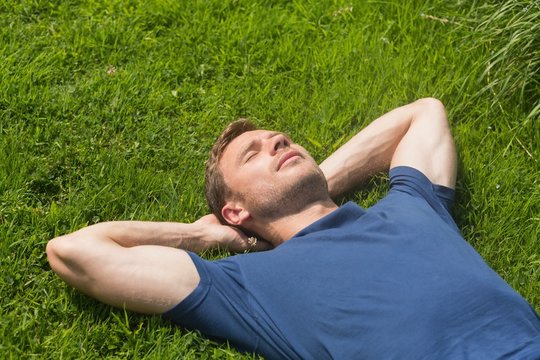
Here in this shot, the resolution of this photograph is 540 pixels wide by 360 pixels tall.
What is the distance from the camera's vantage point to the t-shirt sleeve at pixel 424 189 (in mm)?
4832

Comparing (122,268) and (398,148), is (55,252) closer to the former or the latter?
(122,268)

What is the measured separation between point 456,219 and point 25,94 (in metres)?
2.77

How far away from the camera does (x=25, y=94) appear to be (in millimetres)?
5605

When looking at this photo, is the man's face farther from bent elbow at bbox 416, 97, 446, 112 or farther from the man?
bent elbow at bbox 416, 97, 446, 112

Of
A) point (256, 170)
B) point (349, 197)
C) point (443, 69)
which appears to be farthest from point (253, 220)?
point (443, 69)

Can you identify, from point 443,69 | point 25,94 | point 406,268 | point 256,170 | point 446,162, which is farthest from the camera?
point 443,69

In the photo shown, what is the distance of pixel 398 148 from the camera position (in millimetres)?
5254

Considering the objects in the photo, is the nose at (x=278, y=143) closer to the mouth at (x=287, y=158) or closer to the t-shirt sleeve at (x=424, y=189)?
the mouth at (x=287, y=158)

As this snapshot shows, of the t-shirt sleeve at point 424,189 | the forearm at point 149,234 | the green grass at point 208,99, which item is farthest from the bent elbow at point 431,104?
the forearm at point 149,234

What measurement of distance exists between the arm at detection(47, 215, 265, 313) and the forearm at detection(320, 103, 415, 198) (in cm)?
121

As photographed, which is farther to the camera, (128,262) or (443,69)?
(443,69)

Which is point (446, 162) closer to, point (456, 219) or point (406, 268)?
point (456, 219)

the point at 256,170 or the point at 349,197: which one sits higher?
the point at 256,170

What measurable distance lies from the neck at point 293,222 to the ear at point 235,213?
0.26ft
